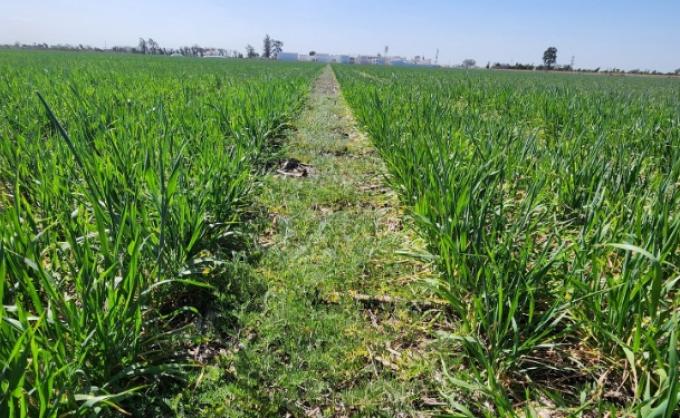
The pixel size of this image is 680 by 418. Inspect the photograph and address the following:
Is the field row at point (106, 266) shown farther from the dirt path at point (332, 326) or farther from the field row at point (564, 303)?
the field row at point (564, 303)

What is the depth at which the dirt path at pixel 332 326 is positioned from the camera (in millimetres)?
1375

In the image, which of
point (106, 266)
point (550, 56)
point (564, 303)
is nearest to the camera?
point (106, 266)

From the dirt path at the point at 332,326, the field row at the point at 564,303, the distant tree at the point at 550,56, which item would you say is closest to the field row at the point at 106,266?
the dirt path at the point at 332,326

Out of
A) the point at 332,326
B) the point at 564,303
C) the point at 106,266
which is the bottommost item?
the point at 332,326

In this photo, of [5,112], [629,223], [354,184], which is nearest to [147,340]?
[629,223]

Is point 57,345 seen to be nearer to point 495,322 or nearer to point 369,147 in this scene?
point 495,322

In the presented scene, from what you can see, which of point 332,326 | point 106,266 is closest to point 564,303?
point 332,326

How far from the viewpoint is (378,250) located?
2406 millimetres

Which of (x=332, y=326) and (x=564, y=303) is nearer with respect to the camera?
(x=564, y=303)

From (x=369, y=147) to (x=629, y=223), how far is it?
3641 mm

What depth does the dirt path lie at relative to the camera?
138 centimetres

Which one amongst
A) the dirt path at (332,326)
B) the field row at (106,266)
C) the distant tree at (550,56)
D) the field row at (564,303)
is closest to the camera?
the field row at (106,266)

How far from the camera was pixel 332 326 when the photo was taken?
5.66ft

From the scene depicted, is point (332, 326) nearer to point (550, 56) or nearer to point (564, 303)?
point (564, 303)
